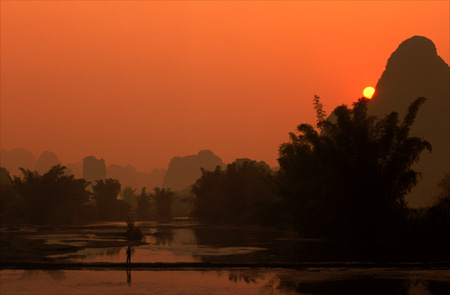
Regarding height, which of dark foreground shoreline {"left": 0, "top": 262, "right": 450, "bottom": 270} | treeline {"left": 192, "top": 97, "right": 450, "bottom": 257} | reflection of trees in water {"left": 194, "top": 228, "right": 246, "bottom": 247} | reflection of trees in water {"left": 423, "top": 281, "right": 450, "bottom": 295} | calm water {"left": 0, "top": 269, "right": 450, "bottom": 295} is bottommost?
reflection of trees in water {"left": 423, "top": 281, "right": 450, "bottom": 295}

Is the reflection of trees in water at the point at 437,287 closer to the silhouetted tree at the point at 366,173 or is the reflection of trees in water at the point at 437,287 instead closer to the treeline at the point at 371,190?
the treeline at the point at 371,190

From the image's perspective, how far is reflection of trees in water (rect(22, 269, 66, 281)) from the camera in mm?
25234

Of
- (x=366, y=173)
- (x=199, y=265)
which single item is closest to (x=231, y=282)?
(x=199, y=265)

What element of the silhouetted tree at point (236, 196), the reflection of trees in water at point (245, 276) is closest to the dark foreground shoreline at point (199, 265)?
the reflection of trees in water at point (245, 276)

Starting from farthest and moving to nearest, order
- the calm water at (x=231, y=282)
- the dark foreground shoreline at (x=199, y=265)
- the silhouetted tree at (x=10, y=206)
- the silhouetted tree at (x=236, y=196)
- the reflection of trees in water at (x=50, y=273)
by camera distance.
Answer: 1. the silhouetted tree at (x=10, y=206)
2. the silhouetted tree at (x=236, y=196)
3. the dark foreground shoreline at (x=199, y=265)
4. the reflection of trees in water at (x=50, y=273)
5. the calm water at (x=231, y=282)

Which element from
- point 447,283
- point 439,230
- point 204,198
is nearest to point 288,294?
point 447,283

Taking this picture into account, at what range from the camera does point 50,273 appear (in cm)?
2675

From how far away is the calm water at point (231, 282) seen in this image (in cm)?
2124

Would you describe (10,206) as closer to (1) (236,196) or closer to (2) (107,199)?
(1) (236,196)

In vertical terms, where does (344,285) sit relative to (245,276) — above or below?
below

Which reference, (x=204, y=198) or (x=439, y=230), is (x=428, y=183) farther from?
(x=439, y=230)

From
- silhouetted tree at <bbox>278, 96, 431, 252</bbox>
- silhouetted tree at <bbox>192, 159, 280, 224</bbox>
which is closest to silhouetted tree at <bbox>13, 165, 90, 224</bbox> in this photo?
silhouetted tree at <bbox>192, 159, 280, 224</bbox>

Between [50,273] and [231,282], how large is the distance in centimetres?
800

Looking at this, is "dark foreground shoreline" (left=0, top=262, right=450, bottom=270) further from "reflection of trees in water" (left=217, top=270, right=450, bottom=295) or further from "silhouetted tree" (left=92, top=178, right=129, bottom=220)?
"silhouetted tree" (left=92, top=178, right=129, bottom=220)
